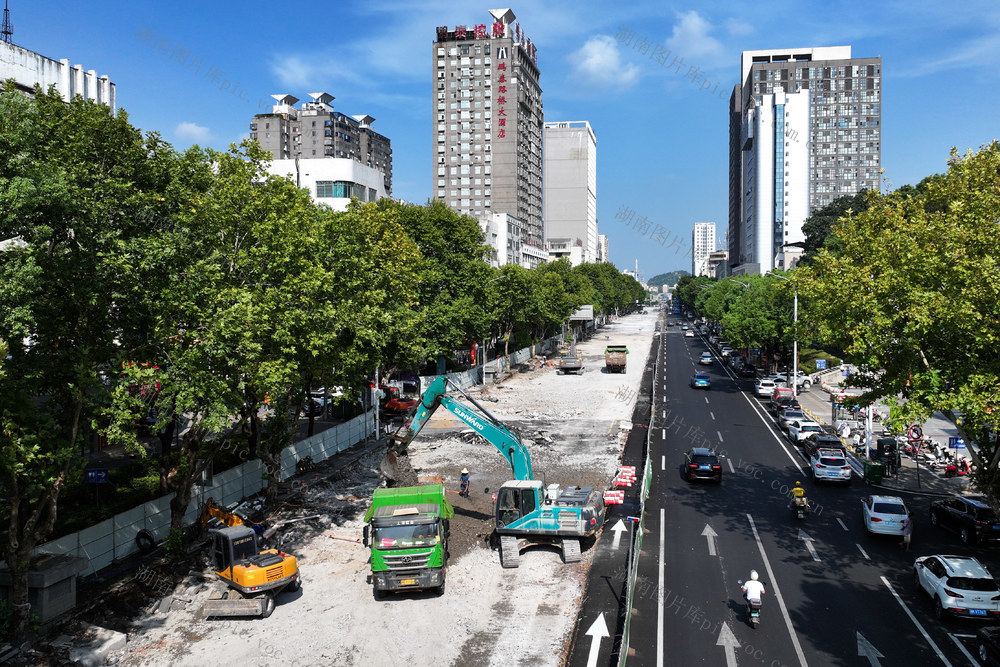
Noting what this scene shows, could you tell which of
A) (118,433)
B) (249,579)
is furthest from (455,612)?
(118,433)

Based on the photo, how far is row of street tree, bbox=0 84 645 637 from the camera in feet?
46.9

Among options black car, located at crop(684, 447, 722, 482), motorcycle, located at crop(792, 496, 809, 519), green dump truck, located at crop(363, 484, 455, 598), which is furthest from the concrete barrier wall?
motorcycle, located at crop(792, 496, 809, 519)

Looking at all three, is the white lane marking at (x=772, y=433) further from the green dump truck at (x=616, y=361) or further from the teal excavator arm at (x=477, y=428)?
the teal excavator arm at (x=477, y=428)

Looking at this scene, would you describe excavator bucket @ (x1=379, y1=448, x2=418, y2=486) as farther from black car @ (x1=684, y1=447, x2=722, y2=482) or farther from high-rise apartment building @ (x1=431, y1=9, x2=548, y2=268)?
high-rise apartment building @ (x1=431, y1=9, x2=548, y2=268)

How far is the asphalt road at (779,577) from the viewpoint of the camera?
50.4ft

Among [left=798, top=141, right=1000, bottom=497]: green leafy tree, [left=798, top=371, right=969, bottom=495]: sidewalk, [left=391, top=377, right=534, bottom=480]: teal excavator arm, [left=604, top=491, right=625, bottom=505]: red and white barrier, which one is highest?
[left=798, top=141, right=1000, bottom=497]: green leafy tree

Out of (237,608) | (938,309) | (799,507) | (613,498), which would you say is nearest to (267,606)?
(237,608)

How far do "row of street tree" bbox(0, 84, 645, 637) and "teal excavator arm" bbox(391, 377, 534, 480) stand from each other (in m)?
2.95

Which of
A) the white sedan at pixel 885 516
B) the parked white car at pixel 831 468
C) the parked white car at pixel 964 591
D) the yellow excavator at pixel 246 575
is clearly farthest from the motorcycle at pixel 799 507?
the yellow excavator at pixel 246 575

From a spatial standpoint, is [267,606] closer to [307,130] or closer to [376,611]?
[376,611]

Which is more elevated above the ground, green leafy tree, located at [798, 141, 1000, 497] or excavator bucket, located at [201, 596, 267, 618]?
green leafy tree, located at [798, 141, 1000, 497]

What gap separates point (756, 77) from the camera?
168 meters

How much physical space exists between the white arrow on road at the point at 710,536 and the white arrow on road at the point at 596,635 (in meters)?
6.31

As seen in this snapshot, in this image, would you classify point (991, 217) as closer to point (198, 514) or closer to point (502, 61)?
point (198, 514)
